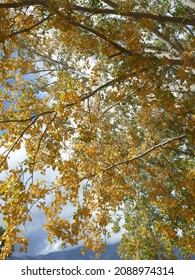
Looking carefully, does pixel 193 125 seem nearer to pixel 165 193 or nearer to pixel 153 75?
pixel 153 75

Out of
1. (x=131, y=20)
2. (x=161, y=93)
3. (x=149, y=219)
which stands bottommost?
(x=149, y=219)

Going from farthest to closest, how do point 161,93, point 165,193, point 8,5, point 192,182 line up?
point 165,193 → point 192,182 → point 161,93 → point 8,5

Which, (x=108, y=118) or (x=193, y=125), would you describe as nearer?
(x=193, y=125)

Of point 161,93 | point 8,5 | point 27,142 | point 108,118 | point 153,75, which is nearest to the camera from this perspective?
point 8,5

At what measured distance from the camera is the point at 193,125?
4.69m

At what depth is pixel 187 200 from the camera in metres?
8.23

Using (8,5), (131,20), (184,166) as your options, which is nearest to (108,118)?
(184,166)

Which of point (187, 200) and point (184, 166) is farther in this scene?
point (184, 166)

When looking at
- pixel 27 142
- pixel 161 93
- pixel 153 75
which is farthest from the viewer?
pixel 27 142

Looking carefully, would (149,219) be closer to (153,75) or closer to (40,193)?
(40,193)

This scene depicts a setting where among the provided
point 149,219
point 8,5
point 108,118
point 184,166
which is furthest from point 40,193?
point 149,219
